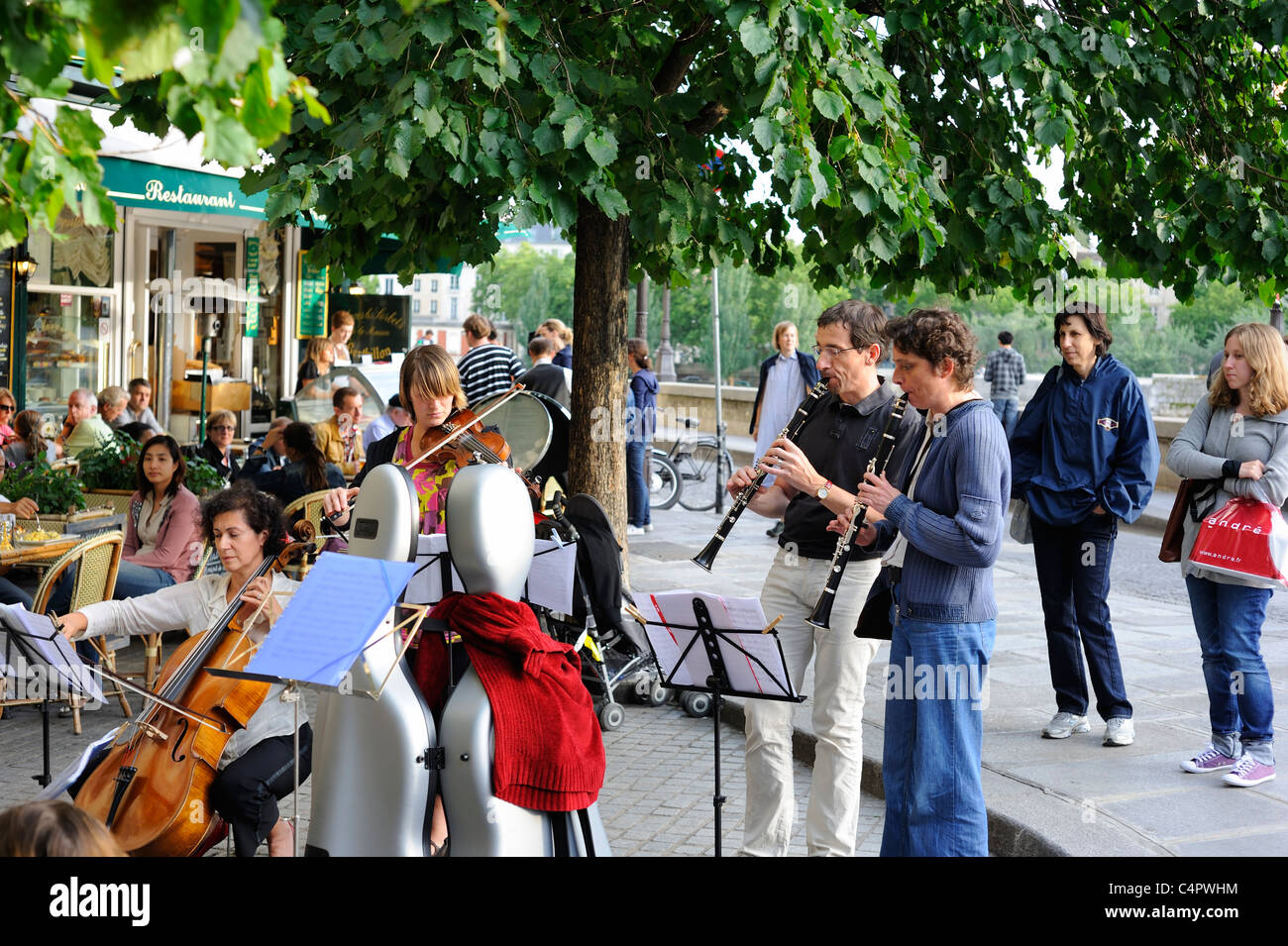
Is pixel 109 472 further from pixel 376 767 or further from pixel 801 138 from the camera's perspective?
pixel 376 767

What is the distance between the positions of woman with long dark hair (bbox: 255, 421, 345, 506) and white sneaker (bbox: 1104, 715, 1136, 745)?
16.1ft

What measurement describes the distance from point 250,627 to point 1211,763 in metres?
3.79

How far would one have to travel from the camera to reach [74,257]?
1384cm

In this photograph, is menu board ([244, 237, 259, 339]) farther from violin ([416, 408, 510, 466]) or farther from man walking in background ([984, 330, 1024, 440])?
violin ([416, 408, 510, 466])

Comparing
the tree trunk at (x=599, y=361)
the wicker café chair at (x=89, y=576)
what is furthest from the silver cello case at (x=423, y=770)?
the tree trunk at (x=599, y=361)

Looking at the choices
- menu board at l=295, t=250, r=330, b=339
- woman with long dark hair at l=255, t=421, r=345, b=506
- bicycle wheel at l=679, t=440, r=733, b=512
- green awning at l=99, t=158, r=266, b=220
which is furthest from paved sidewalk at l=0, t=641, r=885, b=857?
menu board at l=295, t=250, r=330, b=339

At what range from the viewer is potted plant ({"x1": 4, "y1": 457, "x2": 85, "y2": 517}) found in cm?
789

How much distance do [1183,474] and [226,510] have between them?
12.5 ft

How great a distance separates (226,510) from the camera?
4387 mm

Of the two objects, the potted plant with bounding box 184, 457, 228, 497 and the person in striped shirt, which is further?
the person in striped shirt

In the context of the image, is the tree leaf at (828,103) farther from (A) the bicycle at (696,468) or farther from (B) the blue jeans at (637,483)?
(A) the bicycle at (696,468)

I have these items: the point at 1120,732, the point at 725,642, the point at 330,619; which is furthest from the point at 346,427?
the point at 330,619

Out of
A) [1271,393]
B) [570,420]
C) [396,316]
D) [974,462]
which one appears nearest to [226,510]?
[974,462]
